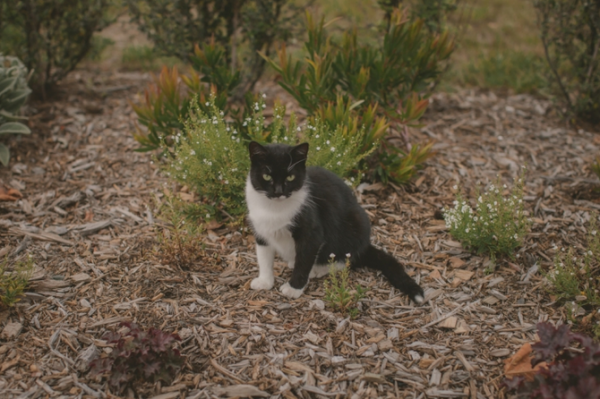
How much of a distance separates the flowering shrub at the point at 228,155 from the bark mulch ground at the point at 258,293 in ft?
0.87

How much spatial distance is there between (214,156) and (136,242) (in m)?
0.91

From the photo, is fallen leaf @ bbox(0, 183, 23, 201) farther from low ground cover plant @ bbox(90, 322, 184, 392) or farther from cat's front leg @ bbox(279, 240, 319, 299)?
cat's front leg @ bbox(279, 240, 319, 299)

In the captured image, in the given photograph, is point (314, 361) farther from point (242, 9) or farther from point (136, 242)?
point (242, 9)

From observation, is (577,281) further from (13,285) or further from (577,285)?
(13,285)

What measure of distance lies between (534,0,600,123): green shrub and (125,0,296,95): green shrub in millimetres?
2859

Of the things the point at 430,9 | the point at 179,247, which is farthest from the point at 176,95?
the point at 430,9

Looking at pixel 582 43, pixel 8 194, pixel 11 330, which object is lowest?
pixel 8 194

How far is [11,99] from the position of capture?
4.85 m

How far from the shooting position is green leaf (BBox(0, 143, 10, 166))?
4648 millimetres

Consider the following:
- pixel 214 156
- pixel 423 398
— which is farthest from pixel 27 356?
pixel 423 398

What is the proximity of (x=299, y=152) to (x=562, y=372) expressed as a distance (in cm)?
184

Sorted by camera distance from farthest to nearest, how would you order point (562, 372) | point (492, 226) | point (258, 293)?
point (492, 226)
point (258, 293)
point (562, 372)

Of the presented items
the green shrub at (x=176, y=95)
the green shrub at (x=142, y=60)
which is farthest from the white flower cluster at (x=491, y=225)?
the green shrub at (x=142, y=60)

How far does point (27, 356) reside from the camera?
2867 millimetres
